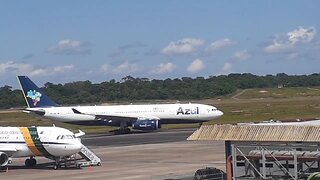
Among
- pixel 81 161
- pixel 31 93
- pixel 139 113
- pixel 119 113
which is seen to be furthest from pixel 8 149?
pixel 31 93

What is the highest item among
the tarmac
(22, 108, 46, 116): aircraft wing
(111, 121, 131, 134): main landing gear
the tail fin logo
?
the tail fin logo

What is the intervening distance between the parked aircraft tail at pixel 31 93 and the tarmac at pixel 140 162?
2154 cm

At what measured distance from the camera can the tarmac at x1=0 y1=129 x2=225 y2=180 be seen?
48234 mm

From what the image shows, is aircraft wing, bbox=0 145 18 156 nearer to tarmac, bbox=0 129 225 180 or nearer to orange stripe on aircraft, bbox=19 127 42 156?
orange stripe on aircraft, bbox=19 127 42 156

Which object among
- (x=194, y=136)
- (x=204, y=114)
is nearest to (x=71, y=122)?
(x=204, y=114)

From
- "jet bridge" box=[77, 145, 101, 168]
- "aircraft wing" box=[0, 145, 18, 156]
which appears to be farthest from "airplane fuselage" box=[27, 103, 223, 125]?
"aircraft wing" box=[0, 145, 18, 156]

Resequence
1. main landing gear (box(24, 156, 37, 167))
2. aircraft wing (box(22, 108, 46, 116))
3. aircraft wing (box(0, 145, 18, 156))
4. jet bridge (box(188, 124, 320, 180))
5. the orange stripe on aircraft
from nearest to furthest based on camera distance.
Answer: jet bridge (box(188, 124, 320, 180)) < the orange stripe on aircraft < aircraft wing (box(0, 145, 18, 156)) < main landing gear (box(24, 156, 37, 167)) < aircraft wing (box(22, 108, 46, 116))

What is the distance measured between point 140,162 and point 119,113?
42975 millimetres

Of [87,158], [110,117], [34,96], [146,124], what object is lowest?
[87,158]

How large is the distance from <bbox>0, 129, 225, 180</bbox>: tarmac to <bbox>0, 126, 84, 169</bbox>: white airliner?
1.23 m

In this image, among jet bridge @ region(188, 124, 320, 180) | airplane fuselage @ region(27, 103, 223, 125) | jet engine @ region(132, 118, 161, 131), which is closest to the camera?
jet bridge @ region(188, 124, 320, 180)

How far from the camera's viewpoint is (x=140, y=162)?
5750 cm

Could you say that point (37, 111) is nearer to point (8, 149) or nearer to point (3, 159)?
point (8, 149)

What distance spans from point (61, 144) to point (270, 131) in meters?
26.7
